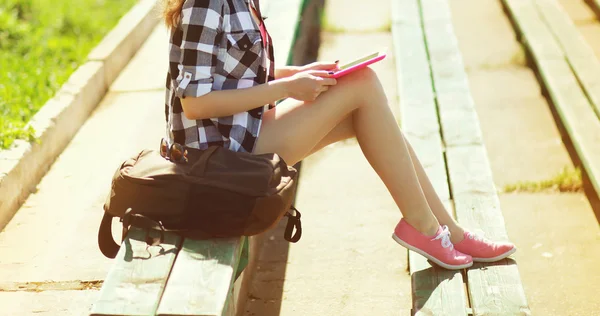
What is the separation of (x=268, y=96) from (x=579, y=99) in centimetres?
270

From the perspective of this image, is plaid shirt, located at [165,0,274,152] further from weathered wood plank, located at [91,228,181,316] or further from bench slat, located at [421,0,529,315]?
bench slat, located at [421,0,529,315]

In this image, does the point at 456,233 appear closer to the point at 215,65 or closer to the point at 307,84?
the point at 307,84

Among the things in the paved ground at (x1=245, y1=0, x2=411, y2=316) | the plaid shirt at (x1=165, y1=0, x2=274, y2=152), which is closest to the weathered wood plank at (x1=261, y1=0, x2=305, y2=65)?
the paved ground at (x1=245, y1=0, x2=411, y2=316)

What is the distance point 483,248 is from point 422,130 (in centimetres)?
122

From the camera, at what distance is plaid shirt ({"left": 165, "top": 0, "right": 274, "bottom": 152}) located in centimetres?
280

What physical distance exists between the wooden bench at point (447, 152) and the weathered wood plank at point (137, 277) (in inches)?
39.4

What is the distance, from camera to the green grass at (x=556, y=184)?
171 inches

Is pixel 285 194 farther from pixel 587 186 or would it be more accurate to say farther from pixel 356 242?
pixel 587 186

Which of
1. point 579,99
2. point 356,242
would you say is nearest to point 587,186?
point 579,99

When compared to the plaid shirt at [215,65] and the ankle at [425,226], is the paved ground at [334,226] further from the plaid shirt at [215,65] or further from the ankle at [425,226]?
the plaid shirt at [215,65]

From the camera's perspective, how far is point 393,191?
3195 millimetres

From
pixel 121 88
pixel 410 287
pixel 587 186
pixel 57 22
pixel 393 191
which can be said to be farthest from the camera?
pixel 57 22

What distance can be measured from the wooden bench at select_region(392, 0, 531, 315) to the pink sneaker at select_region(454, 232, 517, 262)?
35 millimetres

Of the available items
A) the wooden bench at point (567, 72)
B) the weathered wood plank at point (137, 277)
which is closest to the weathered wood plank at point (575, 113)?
the wooden bench at point (567, 72)
